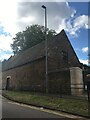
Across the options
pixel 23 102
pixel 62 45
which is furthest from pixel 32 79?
pixel 23 102

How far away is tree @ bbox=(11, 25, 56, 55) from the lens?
2271 inches

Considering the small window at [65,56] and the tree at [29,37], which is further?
the tree at [29,37]

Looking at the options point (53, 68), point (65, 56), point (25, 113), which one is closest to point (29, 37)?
point (65, 56)

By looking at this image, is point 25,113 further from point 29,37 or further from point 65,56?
point 29,37

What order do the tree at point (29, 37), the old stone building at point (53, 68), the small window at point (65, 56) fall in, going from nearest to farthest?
1. the old stone building at point (53, 68)
2. the small window at point (65, 56)
3. the tree at point (29, 37)

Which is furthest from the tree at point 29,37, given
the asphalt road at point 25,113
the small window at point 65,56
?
the asphalt road at point 25,113

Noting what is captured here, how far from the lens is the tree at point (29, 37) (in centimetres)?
5767

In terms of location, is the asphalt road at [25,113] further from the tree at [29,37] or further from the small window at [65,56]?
the tree at [29,37]

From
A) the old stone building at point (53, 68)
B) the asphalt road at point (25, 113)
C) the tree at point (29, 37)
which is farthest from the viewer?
the tree at point (29, 37)

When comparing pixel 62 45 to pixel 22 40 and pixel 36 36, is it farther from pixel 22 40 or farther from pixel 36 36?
pixel 22 40

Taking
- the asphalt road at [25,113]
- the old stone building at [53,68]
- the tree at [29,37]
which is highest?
the tree at [29,37]

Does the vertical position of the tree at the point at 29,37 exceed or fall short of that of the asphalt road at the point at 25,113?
it exceeds it

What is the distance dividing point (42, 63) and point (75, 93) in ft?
30.8

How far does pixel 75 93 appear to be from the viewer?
76.5 feet
